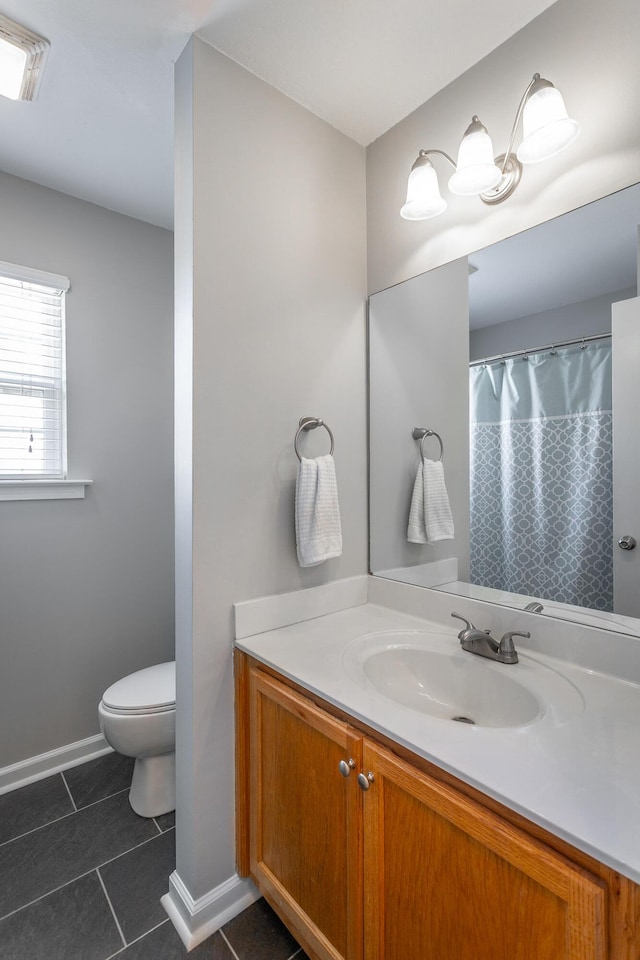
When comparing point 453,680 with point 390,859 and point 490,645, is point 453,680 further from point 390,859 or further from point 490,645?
point 390,859

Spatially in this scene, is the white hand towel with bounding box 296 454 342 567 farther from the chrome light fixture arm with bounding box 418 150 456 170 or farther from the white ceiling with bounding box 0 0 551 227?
the white ceiling with bounding box 0 0 551 227

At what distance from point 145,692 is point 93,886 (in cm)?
56

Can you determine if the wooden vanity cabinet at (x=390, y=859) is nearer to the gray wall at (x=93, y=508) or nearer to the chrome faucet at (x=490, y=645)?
the chrome faucet at (x=490, y=645)

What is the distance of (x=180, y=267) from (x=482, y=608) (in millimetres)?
1342

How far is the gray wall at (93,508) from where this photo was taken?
1.93 metres

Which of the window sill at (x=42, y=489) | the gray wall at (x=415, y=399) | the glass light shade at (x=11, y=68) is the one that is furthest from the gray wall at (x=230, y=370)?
the window sill at (x=42, y=489)

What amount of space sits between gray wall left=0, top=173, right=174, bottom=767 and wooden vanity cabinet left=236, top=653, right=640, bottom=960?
3.67 feet

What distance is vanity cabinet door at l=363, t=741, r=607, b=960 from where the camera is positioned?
2.12 ft

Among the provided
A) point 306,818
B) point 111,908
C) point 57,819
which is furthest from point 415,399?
point 57,819

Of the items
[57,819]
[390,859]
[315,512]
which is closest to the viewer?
[390,859]

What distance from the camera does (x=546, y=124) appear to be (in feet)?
3.67

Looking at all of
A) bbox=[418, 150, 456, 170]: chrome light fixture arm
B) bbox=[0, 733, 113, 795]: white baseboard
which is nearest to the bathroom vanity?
bbox=[0, 733, 113, 795]: white baseboard

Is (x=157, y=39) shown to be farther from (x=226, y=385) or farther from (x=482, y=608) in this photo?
(x=482, y=608)

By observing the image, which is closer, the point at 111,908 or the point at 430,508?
the point at 111,908
